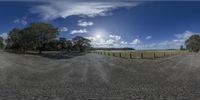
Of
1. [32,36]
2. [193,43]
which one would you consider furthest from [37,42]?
[193,43]

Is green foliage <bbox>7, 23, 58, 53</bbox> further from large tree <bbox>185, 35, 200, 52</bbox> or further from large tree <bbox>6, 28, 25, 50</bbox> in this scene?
large tree <bbox>185, 35, 200, 52</bbox>

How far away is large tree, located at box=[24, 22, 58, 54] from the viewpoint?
4761cm

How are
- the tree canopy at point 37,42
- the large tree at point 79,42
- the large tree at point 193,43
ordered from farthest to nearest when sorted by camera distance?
the large tree at point 193,43
the tree canopy at point 37,42
the large tree at point 79,42

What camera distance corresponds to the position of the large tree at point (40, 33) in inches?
1874

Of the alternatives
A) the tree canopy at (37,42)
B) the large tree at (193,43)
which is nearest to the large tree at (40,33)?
the tree canopy at (37,42)

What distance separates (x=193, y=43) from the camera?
109812 millimetres

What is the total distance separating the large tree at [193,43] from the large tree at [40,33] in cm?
6371

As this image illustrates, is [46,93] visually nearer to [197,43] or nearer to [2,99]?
[2,99]

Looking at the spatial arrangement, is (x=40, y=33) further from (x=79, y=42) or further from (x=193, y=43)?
(x=193, y=43)

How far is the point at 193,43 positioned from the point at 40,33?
235 ft

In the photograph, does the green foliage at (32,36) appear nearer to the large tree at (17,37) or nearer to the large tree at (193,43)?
the large tree at (17,37)

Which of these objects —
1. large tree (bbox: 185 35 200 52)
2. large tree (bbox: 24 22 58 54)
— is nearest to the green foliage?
large tree (bbox: 24 22 58 54)

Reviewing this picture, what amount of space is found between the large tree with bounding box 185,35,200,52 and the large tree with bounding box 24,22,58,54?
63711mm

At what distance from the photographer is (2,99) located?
339 inches
